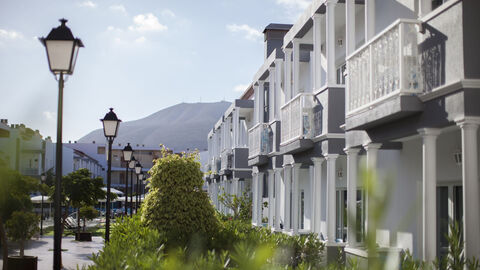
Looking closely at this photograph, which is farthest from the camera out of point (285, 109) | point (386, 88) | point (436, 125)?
point (285, 109)

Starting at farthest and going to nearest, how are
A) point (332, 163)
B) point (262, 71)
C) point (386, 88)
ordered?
1. point (262, 71)
2. point (332, 163)
3. point (386, 88)

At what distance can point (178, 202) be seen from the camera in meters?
14.2

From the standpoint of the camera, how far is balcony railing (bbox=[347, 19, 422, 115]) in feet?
28.3

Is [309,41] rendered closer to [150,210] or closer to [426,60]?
[150,210]

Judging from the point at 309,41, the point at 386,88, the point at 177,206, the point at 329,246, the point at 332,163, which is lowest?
the point at 329,246

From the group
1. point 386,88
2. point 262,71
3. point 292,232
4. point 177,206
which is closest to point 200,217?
point 177,206

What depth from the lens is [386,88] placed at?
9.19 metres

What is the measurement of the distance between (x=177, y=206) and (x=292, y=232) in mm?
4646

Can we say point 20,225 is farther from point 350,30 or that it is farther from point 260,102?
point 350,30

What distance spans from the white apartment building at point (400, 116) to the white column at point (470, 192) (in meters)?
0.01

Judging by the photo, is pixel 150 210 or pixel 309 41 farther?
pixel 309 41

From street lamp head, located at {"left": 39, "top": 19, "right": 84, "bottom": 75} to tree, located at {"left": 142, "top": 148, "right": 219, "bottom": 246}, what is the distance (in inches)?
247

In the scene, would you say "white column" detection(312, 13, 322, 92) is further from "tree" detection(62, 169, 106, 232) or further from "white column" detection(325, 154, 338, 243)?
"tree" detection(62, 169, 106, 232)

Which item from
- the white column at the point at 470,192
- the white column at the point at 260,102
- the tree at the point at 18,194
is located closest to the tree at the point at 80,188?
the white column at the point at 260,102
